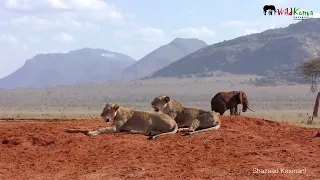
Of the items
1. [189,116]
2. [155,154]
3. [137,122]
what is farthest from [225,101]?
[155,154]

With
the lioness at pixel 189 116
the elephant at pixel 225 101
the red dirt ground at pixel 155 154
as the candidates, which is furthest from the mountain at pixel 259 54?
the red dirt ground at pixel 155 154

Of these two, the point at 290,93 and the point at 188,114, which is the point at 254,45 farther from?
the point at 188,114

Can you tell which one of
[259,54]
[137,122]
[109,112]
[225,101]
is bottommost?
[137,122]

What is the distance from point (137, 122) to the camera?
44.5ft

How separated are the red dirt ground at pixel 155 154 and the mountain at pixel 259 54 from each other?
112202 mm

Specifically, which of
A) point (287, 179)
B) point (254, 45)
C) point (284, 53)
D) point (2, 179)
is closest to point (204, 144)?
Answer: point (287, 179)

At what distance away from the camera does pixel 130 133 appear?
13.5m

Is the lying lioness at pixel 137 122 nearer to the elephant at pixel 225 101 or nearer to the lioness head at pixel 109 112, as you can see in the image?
the lioness head at pixel 109 112

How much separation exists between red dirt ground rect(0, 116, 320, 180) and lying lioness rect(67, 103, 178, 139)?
0.46 metres

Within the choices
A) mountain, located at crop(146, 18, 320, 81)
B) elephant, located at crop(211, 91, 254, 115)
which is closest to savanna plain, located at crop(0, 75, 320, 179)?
elephant, located at crop(211, 91, 254, 115)

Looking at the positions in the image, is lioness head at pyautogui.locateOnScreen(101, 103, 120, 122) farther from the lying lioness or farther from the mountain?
the mountain

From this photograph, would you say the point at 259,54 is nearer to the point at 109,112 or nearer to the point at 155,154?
the point at 109,112

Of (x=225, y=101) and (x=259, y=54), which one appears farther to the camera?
(x=259, y=54)

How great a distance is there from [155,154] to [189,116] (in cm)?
303
